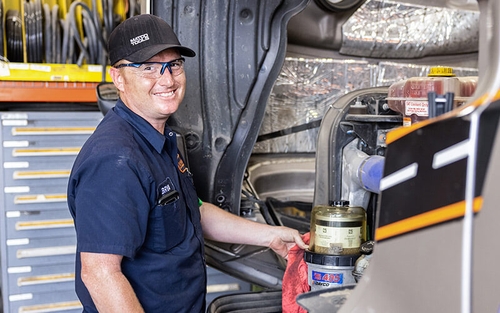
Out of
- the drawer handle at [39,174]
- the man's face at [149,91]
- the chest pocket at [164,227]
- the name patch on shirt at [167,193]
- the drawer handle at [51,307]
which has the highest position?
the man's face at [149,91]

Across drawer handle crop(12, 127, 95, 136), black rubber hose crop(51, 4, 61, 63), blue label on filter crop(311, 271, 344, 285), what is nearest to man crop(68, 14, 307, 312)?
blue label on filter crop(311, 271, 344, 285)

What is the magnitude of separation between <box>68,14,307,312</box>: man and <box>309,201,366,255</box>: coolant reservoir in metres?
0.29

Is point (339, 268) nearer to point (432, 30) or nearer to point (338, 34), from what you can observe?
point (338, 34)

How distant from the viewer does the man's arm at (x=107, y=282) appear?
5.28 ft

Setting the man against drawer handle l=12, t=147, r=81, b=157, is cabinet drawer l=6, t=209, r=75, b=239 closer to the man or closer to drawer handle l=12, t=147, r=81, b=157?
drawer handle l=12, t=147, r=81, b=157

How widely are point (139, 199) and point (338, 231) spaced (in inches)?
22.3

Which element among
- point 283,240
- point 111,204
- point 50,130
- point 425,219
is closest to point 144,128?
point 111,204

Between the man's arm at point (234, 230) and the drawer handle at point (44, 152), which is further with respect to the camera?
the drawer handle at point (44, 152)

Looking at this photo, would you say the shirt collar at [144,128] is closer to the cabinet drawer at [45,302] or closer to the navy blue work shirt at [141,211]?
the navy blue work shirt at [141,211]

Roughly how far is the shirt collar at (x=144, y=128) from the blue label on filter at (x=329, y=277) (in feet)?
2.05

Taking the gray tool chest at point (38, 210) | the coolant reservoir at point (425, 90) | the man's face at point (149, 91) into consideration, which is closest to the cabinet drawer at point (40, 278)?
the gray tool chest at point (38, 210)

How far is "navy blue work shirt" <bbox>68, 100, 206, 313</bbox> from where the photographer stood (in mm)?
1618

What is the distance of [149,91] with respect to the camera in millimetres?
1914

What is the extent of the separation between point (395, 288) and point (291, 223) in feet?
6.49
